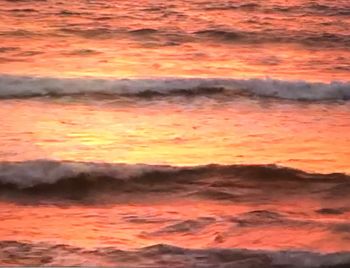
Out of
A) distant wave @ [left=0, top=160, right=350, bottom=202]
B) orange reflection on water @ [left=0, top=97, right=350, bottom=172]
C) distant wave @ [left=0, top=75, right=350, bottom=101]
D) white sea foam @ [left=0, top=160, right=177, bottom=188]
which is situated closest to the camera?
distant wave @ [left=0, top=160, right=350, bottom=202]

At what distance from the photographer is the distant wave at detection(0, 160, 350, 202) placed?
636cm

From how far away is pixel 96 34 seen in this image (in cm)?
1387

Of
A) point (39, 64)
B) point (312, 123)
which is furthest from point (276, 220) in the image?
point (39, 64)

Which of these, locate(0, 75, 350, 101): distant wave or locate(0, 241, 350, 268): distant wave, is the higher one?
locate(0, 241, 350, 268): distant wave

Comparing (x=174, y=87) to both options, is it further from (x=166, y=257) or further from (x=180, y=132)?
(x=166, y=257)

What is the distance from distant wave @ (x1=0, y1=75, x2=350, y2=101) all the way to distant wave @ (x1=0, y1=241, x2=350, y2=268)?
550 cm

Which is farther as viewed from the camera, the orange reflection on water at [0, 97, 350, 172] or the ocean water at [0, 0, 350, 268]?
the orange reflection on water at [0, 97, 350, 172]

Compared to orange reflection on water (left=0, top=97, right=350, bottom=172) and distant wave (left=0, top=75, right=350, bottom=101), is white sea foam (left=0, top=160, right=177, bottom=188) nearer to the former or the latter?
orange reflection on water (left=0, top=97, right=350, bottom=172)

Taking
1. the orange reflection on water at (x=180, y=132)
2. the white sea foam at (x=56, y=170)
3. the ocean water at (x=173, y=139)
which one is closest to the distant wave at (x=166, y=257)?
the ocean water at (x=173, y=139)

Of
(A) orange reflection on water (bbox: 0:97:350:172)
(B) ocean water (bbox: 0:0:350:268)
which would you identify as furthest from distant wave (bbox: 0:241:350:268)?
(A) orange reflection on water (bbox: 0:97:350:172)

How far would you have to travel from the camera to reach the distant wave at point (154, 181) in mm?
6363

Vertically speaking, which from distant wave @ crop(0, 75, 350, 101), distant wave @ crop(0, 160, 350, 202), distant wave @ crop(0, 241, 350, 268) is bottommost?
distant wave @ crop(0, 75, 350, 101)

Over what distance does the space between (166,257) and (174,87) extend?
19.4 ft

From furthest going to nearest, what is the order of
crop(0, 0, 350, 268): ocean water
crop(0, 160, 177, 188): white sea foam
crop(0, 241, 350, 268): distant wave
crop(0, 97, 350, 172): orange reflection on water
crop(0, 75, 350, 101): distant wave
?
crop(0, 75, 350, 101): distant wave < crop(0, 97, 350, 172): orange reflection on water < crop(0, 160, 177, 188): white sea foam < crop(0, 0, 350, 268): ocean water < crop(0, 241, 350, 268): distant wave
